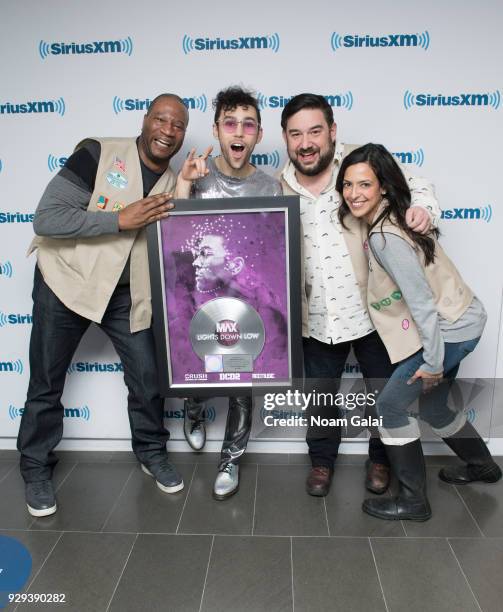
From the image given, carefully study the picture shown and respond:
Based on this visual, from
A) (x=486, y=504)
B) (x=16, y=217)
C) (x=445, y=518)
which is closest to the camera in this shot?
(x=445, y=518)

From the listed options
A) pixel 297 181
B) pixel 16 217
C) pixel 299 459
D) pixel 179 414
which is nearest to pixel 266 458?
pixel 299 459

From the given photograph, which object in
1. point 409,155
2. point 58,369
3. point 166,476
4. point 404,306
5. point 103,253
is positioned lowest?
point 166,476

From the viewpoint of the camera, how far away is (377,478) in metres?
2.62

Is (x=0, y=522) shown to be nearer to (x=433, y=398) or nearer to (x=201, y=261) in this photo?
(x=201, y=261)

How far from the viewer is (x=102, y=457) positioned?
9.84 ft

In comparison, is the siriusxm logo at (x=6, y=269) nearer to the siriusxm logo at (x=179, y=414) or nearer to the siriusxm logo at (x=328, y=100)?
the siriusxm logo at (x=179, y=414)

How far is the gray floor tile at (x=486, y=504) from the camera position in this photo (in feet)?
7.66

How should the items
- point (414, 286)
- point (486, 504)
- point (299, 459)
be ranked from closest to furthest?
1. point (414, 286)
2. point (486, 504)
3. point (299, 459)

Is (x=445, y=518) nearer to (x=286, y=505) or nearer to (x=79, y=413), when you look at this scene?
(x=286, y=505)

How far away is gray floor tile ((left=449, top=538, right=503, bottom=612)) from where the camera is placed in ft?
6.38

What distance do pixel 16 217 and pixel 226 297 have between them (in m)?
1.28

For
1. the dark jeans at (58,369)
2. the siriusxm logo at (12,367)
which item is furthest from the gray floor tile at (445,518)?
the siriusxm logo at (12,367)

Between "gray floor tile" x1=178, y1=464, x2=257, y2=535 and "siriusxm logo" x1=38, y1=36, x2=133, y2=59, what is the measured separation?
208 centimetres

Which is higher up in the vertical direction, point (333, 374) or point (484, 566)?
point (333, 374)
